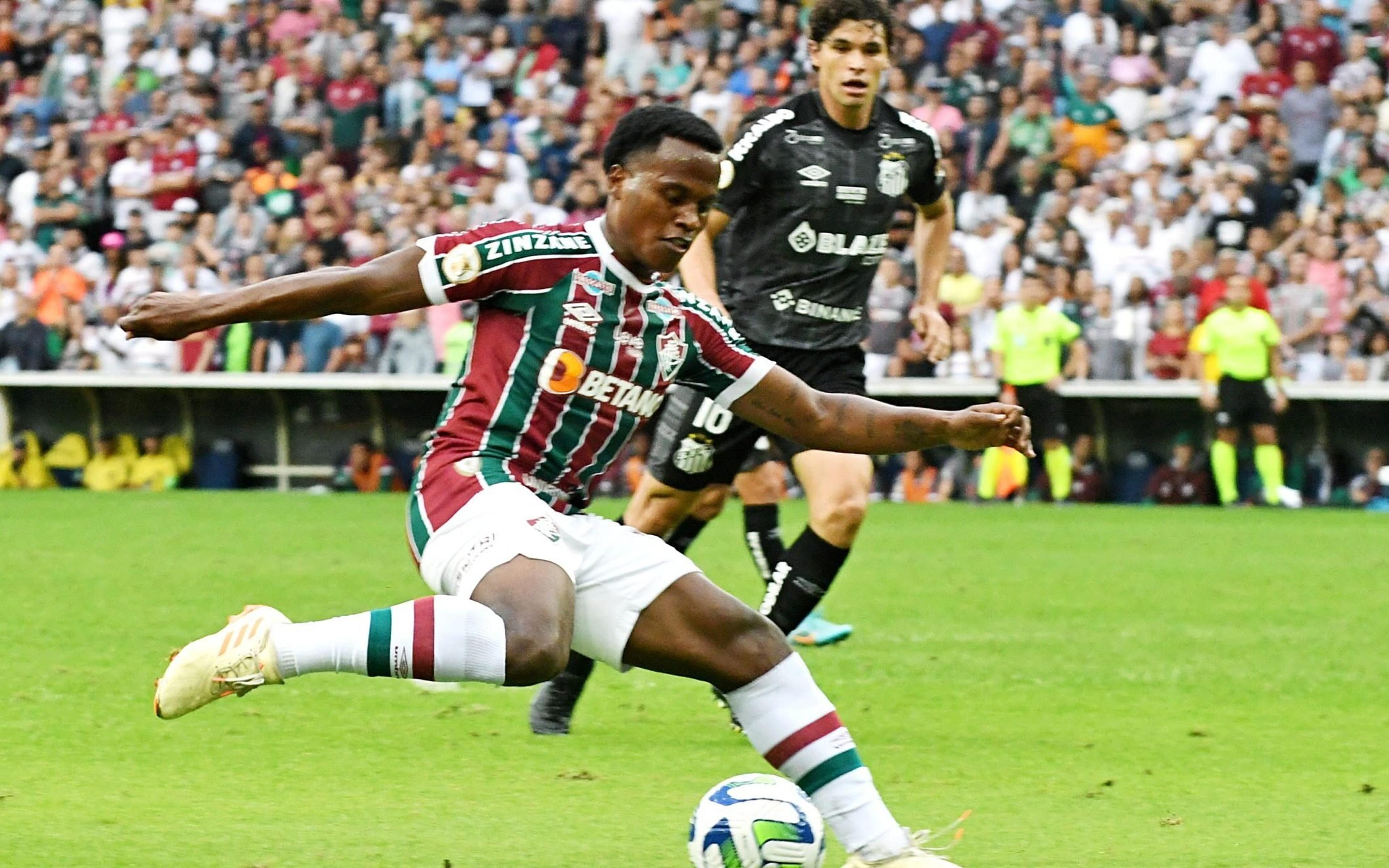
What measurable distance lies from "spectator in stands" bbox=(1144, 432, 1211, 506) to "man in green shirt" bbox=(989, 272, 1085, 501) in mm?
1367

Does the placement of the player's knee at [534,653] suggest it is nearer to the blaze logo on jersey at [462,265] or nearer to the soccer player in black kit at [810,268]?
the blaze logo on jersey at [462,265]

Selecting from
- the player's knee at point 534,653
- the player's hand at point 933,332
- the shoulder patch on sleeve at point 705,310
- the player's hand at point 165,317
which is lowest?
the player's knee at point 534,653

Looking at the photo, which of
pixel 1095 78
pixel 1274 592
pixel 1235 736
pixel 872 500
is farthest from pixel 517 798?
pixel 1095 78

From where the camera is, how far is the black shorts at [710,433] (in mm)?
7418

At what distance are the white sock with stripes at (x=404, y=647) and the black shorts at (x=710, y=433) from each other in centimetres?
292

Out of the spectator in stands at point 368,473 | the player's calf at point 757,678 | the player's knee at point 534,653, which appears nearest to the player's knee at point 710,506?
the player's calf at point 757,678

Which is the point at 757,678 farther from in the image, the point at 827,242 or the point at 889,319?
the point at 889,319

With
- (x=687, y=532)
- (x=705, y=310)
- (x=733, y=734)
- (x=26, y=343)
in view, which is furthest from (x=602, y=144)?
(x=705, y=310)

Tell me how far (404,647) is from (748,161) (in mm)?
3738

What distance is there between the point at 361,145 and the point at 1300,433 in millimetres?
10819

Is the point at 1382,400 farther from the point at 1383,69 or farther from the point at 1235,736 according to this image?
the point at 1235,736

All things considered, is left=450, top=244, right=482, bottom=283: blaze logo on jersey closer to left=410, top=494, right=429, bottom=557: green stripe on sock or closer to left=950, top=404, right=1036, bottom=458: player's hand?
left=410, top=494, right=429, bottom=557: green stripe on sock

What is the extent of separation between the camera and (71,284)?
21.5 meters

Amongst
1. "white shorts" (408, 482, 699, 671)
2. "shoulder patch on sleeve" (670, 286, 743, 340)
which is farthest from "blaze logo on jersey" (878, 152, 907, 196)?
"white shorts" (408, 482, 699, 671)
